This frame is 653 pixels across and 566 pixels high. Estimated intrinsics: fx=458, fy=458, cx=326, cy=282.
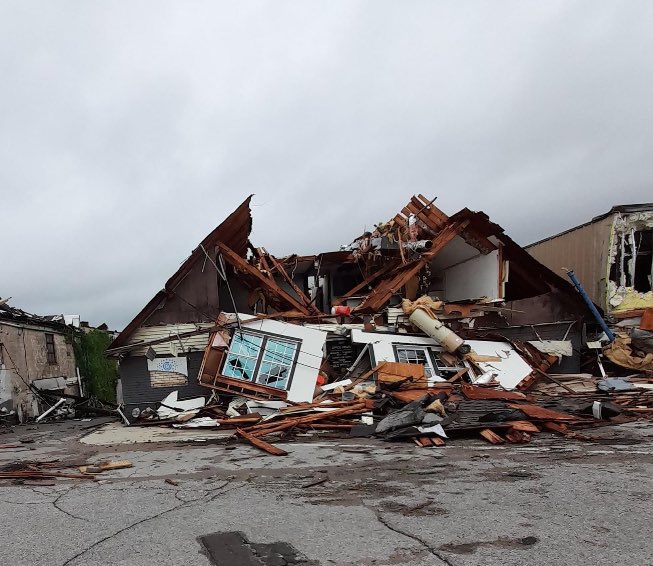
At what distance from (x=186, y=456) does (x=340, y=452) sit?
9.48ft

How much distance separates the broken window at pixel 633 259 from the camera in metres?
17.1

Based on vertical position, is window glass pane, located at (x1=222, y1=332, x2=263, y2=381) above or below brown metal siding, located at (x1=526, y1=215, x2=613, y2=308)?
below

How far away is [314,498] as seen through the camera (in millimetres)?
5352

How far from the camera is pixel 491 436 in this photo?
844 cm

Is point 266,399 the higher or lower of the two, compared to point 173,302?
lower

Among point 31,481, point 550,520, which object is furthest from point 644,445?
point 31,481

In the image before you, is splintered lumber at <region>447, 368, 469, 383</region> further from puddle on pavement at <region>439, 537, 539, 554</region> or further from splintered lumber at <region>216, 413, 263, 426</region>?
puddle on pavement at <region>439, 537, 539, 554</region>

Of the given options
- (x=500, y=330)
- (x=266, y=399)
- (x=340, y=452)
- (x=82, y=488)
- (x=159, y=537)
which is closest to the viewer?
(x=159, y=537)

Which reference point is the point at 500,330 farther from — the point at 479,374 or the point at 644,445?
the point at 644,445

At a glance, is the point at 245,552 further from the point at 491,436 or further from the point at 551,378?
the point at 551,378

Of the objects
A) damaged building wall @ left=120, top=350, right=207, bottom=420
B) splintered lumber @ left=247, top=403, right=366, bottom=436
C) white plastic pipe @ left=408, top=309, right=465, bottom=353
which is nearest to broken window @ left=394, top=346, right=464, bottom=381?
white plastic pipe @ left=408, top=309, right=465, bottom=353

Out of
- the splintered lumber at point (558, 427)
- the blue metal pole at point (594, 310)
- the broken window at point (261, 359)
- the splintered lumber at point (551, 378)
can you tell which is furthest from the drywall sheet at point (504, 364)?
the broken window at point (261, 359)

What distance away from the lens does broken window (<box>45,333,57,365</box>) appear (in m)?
22.8

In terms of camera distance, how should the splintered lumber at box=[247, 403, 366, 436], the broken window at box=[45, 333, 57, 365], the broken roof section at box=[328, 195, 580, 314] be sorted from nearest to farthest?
the splintered lumber at box=[247, 403, 366, 436] → the broken roof section at box=[328, 195, 580, 314] → the broken window at box=[45, 333, 57, 365]
